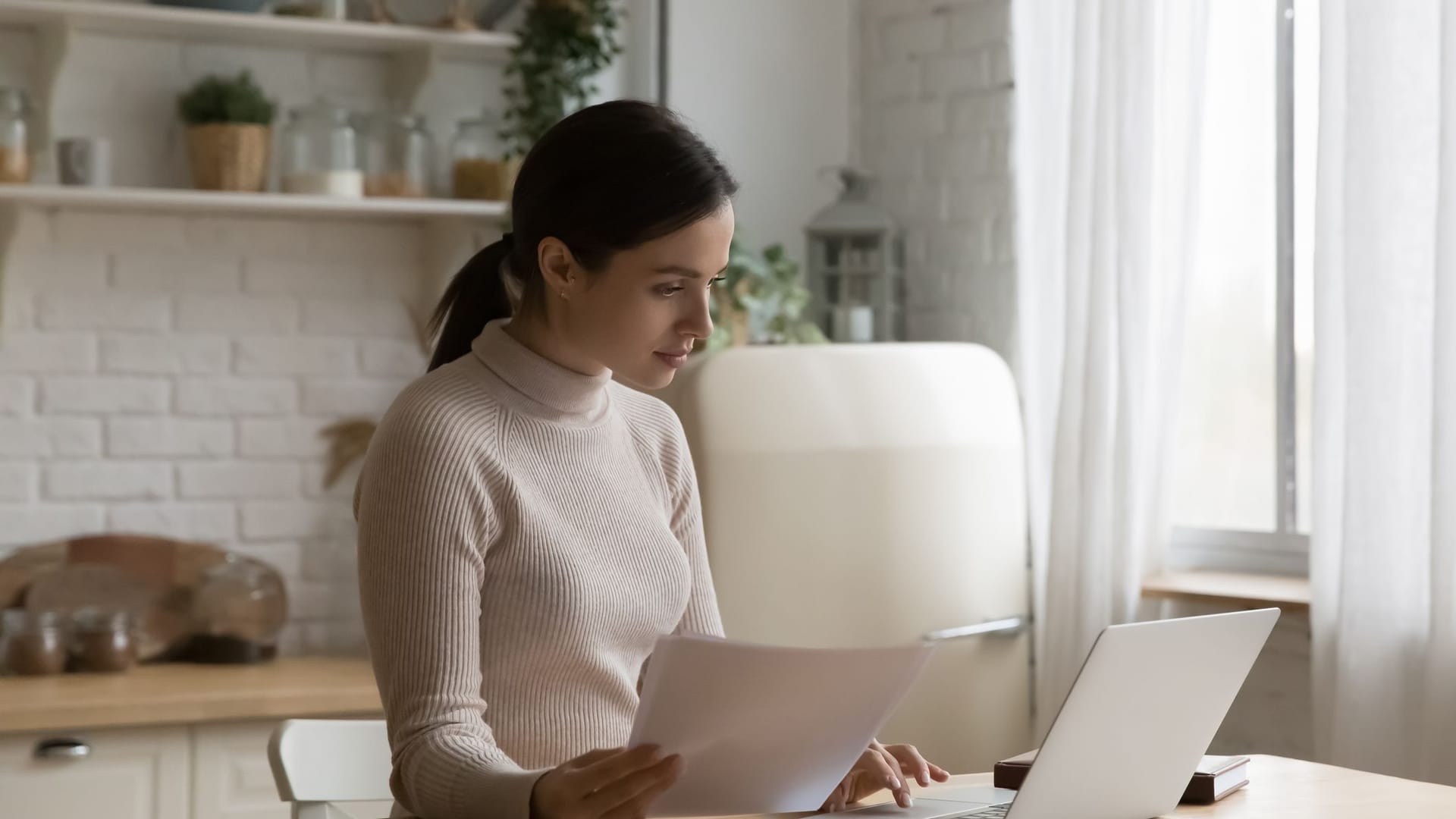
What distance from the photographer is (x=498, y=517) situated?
1.46 metres

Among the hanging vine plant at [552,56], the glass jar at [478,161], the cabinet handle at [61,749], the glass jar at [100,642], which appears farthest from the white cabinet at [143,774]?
the hanging vine plant at [552,56]

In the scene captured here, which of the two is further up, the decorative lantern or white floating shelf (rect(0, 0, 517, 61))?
white floating shelf (rect(0, 0, 517, 61))

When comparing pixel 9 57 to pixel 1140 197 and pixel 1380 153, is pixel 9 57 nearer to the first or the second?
pixel 1140 197

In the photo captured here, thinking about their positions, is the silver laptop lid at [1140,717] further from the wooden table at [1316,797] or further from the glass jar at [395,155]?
the glass jar at [395,155]

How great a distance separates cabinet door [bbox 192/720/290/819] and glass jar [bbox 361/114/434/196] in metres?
1.07

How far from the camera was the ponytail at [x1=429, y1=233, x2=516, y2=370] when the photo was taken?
1.66 m

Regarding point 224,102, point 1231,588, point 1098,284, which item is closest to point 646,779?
point 1231,588

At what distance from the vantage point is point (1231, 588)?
8.52 ft

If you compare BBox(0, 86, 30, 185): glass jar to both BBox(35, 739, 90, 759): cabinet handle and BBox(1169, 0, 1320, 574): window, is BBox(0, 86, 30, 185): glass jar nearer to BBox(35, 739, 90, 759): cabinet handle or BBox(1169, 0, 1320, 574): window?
BBox(35, 739, 90, 759): cabinet handle

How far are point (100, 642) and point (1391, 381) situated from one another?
88.3 inches

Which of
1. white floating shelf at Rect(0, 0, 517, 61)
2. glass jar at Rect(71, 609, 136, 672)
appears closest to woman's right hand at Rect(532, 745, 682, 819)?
glass jar at Rect(71, 609, 136, 672)

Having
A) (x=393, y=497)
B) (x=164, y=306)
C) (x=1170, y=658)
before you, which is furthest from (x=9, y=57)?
(x=1170, y=658)

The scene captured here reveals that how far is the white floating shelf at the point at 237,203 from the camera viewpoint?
9.34 feet

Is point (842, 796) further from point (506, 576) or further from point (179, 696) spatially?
point (179, 696)
